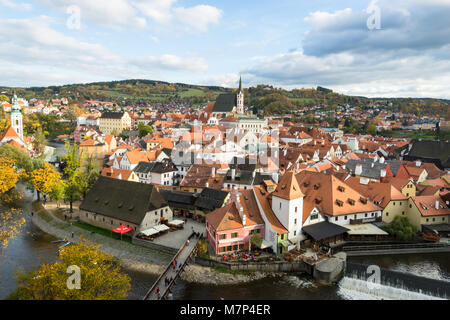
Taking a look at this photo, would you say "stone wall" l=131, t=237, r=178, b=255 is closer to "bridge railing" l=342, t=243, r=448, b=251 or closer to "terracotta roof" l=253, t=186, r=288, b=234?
"terracotta roof" l=253, t=186, r=288, b=234

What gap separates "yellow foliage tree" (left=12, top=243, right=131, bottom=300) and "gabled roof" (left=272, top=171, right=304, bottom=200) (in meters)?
19.0

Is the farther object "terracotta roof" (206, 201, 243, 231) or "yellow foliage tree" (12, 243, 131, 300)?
"terracotta roof" (206, 201, 243, 231)

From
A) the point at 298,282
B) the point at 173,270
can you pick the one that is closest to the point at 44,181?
the point at 173,270

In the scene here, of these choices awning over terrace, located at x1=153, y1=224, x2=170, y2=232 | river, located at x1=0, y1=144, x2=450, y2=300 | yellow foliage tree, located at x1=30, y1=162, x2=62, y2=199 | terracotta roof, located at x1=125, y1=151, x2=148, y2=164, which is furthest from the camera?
terracotta roof, located at x1=125, y1=151, x2=148, y2=164

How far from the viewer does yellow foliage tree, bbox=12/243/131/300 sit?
18.6 metres

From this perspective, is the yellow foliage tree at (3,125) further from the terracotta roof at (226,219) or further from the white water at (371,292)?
the white water at (371,292)

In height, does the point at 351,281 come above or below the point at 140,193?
below

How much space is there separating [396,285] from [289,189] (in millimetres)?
13073

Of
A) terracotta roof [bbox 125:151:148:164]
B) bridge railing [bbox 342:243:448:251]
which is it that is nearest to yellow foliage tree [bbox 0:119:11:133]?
terracotta roof [bbox 125:151:148:164]
